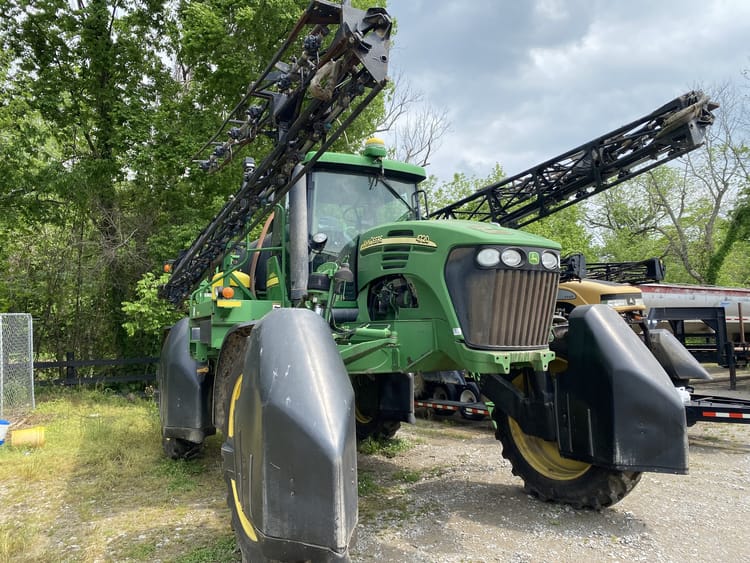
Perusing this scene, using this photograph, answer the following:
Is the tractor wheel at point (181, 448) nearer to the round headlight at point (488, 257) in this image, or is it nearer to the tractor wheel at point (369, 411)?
the tractor wheel at point (369, 411)

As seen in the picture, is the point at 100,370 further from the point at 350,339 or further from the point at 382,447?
the point at 350,339

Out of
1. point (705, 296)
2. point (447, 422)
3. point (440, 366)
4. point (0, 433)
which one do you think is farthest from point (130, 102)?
point (705, 296)

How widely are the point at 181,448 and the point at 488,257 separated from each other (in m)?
4.31

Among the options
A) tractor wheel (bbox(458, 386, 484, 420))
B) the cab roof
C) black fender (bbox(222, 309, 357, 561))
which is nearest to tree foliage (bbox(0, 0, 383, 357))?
tractor wheel (bbox(458, 386, 484, 420))

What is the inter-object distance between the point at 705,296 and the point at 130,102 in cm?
1280

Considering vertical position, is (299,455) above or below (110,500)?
above

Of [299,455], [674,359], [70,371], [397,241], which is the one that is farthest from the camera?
[70,371]

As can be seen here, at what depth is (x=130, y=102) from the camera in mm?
12312

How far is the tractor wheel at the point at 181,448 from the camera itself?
619cm

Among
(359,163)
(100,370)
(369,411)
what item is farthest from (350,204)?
(100,370)

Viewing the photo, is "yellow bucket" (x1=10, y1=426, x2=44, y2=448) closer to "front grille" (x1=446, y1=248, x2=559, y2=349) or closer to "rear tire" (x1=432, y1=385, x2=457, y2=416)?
"rear tire" (x1=432, y1=385, x2=457, y2=416)

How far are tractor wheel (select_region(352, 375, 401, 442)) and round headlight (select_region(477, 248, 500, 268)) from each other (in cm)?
223

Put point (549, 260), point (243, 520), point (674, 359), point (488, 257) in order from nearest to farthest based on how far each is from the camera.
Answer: point (243, 520)
point (488, 257)
point (549, 260)
point (674, 359)

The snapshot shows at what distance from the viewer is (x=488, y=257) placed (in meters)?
3.67
